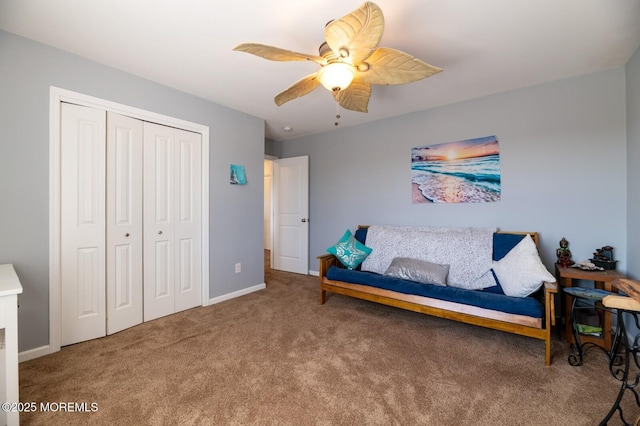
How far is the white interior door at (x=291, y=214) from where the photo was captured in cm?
445

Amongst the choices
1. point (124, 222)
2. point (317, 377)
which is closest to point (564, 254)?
point (317, 377)

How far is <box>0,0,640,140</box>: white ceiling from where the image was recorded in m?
1.66

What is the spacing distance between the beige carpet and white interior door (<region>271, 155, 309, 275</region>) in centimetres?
A: 195

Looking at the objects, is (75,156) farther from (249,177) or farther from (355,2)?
(355,2)

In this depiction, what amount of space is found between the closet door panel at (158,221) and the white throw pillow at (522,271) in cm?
320

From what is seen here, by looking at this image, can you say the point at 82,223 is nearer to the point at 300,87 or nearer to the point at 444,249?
the point at 300,87

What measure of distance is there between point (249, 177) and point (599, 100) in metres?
3.67

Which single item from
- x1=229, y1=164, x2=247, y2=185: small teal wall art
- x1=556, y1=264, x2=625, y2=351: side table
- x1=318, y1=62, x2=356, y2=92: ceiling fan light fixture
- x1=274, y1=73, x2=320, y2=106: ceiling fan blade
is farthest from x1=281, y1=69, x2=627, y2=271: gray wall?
x1=318, y1=62, x2=356, y2=92: ceiling fan light fixture

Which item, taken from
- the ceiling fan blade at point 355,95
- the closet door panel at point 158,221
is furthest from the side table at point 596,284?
the closet door panel at point 158,221

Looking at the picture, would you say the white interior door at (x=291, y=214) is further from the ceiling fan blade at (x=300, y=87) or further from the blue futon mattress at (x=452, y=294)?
the ceiling fan blade at (x=300, y=87)

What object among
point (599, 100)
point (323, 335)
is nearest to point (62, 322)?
point (323, 335)

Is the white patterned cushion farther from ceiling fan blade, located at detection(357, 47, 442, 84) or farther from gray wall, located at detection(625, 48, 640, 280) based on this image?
ceiling fan blade, located at detection(357, 47, 442, 84)

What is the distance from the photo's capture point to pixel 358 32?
4.47ft

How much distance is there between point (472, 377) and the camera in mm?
1780
